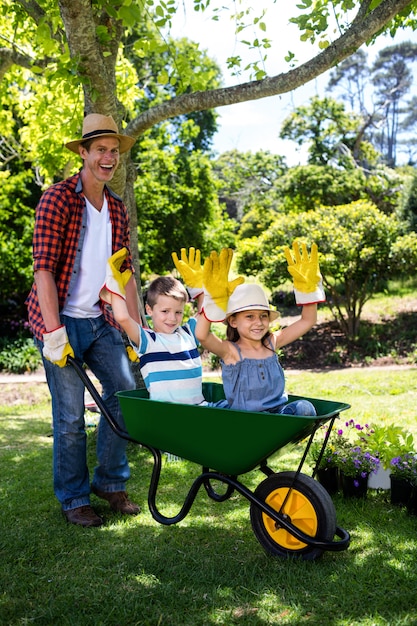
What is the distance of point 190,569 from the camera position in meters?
2.54

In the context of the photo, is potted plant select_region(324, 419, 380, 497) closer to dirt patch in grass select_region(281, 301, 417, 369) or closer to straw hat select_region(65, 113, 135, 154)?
straw hat select_region(65, 113, 135, 154)

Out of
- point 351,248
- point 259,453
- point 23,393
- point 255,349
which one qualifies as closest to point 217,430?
point 259,453

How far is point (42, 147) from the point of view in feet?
25.7

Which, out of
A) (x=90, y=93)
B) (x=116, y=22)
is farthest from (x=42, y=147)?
(x=90, y=93)

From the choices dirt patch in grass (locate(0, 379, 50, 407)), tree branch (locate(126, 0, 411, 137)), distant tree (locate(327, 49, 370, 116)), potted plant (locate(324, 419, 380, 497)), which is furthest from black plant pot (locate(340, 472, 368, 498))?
distant tree (locate(327, 49, 370, 116))

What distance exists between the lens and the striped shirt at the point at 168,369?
2809 mm

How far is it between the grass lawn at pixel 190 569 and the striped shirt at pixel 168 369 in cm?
46

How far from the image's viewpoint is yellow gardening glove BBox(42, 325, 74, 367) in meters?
2.86

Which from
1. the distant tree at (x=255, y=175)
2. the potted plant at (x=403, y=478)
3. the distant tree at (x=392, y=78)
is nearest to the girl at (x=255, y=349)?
the potted plant at (x=403, y=478)

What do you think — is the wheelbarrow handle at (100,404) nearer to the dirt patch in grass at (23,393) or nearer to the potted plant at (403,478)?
the potted plant at (403,478)

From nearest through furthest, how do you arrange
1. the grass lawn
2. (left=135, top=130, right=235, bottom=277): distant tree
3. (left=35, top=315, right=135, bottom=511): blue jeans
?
the grass lawn
(left=35, top=315, right=135, bottom=511): blue jeans
(left=135, top=130, right=235, bottom=277): distant tree

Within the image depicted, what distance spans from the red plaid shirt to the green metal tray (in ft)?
2.23

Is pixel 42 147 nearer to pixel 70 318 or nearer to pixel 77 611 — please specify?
pixel 70 318

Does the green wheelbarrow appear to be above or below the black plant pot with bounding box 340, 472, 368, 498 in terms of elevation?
above
